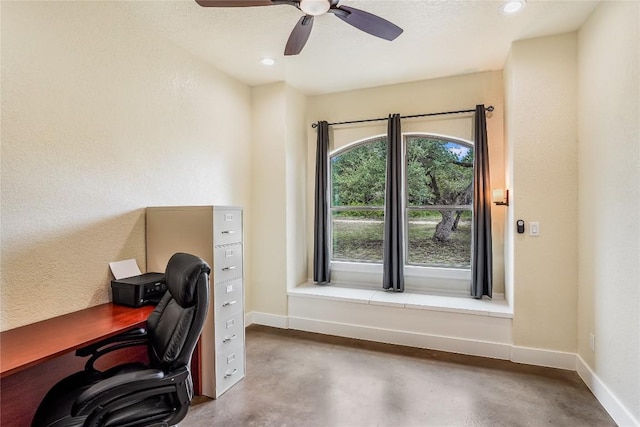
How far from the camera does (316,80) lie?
3762 millimetres

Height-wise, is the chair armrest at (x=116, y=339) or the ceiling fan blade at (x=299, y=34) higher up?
the ceiling fan blade at (x=299, y=34)

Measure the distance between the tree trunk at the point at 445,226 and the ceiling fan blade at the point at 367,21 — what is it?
2.16 metres

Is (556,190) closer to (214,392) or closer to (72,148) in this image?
(214,392)

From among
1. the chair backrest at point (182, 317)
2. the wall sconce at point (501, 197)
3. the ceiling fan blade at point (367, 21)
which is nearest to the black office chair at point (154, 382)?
the chair backrest at point (182, 317)

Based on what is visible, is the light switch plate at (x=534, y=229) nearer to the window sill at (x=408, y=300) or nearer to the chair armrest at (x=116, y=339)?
the window sill at (x=408, y=300)

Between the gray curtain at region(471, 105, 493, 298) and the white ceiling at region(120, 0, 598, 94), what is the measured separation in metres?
0.71

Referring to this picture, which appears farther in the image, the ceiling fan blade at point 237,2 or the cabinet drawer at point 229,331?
the cabinet drawer at point 229,331

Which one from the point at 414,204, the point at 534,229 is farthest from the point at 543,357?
the point at 414,204

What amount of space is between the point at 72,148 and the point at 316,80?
2.50m

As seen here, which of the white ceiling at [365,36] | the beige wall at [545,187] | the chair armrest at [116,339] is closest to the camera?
the chair armrest at [116,339]

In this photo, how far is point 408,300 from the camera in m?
3.41

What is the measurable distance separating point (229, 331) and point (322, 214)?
73.2 inches

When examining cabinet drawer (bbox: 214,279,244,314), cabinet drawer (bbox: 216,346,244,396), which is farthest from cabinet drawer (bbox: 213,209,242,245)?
cabinet drawer (bbox: 216,346,244,396)

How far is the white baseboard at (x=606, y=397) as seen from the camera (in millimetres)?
1953
